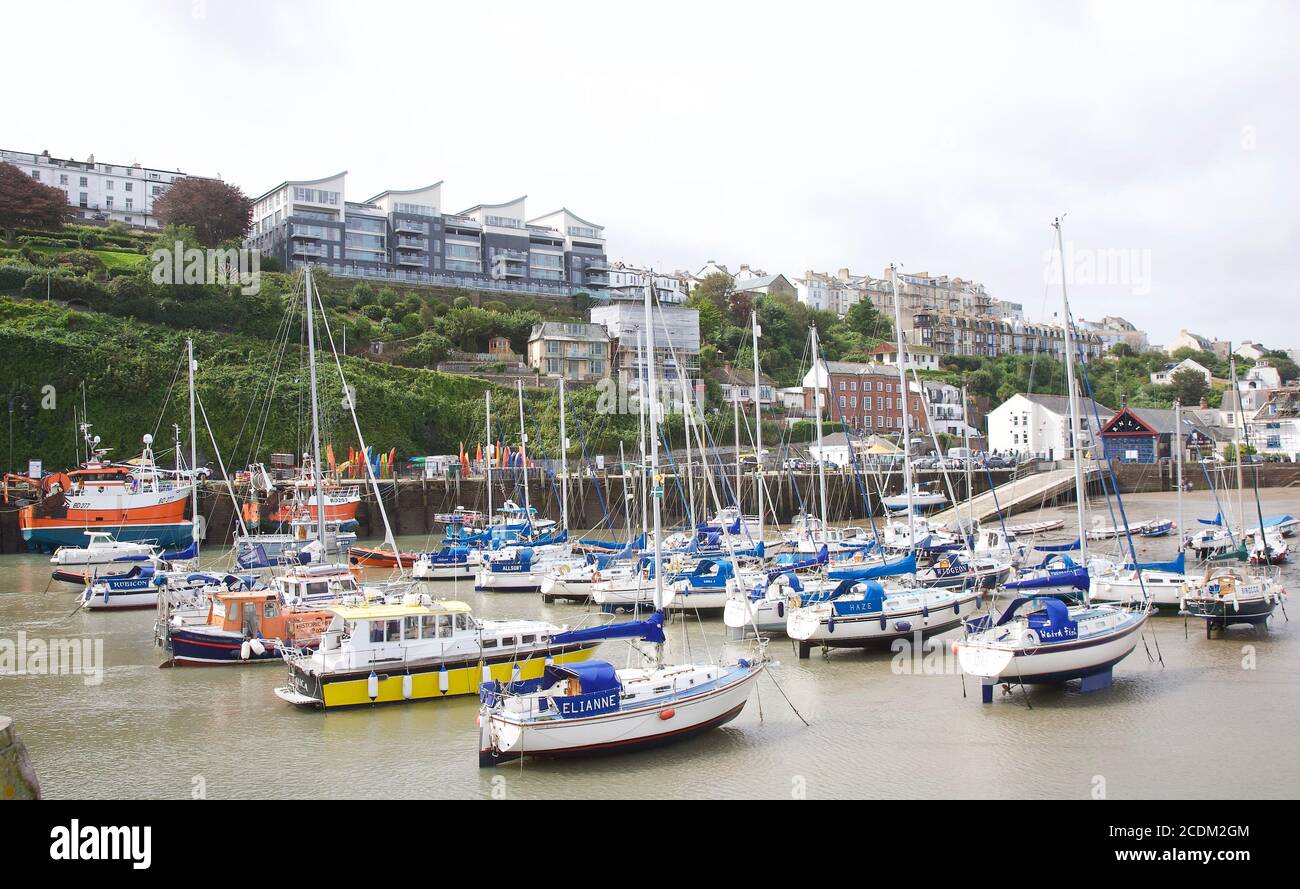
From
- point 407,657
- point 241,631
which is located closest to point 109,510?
point 241,631

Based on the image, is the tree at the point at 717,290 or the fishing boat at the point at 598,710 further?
the tree at the point at 717,290

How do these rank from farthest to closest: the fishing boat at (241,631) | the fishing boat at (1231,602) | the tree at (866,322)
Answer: the tree at (866,322) → the fishing boat at (1231,602) → the fishing boat at (241,631)

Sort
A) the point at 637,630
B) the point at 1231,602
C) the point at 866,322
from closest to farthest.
Answer: 1. the point at 637,630
2. the point at 1231,602
3. the point at 866,322

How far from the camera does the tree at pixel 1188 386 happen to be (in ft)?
374

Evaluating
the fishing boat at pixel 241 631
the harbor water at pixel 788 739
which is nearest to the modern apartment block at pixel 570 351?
the fishing boat at pixel 241 631

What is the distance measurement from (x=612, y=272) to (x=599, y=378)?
34.8 meters

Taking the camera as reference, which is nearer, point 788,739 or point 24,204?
point 788,739

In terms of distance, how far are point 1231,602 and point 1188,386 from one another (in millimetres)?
101989

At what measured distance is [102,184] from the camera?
379 ft

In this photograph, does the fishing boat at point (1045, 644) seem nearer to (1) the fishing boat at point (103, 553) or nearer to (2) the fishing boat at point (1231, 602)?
(2) the fishing boat at point (1231, 602)

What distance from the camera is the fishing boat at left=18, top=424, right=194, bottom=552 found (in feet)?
161

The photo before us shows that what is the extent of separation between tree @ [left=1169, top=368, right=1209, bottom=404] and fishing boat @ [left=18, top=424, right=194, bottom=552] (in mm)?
104353

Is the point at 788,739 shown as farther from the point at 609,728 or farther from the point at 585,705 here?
the point at 585,705

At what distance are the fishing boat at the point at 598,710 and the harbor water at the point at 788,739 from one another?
327 mm
